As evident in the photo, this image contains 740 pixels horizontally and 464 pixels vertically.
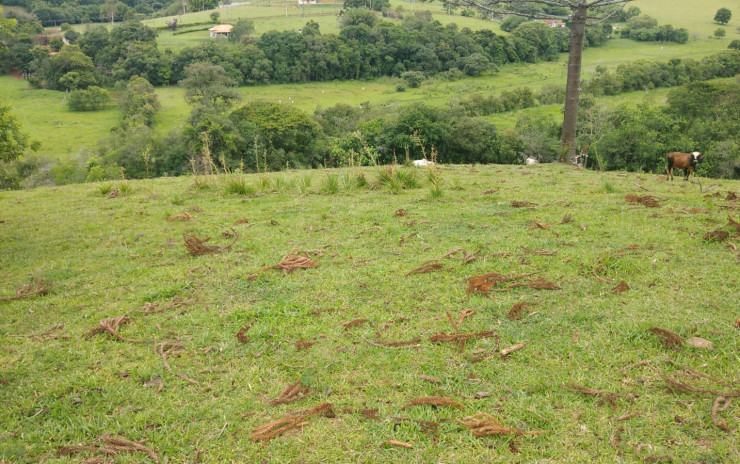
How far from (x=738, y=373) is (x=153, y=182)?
41.8ft

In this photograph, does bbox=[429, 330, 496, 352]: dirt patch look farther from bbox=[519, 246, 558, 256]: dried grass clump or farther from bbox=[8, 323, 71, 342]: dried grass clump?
bbox=[8, 323, 71, 342]: dried grass clump

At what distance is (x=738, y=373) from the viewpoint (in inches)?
127

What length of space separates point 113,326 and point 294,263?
2.08 meters

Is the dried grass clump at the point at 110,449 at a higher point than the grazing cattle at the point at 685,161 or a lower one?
lower

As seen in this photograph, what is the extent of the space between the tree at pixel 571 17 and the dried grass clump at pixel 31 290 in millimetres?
12027

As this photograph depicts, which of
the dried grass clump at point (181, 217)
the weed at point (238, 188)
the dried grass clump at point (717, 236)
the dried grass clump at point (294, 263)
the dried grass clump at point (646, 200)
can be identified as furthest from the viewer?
the weed at point (238, 188)

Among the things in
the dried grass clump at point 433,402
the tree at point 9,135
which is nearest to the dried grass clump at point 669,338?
the dried grass clump at point 433,402

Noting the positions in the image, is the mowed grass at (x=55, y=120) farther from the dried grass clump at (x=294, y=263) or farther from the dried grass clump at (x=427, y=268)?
the dried grass clump at (x=427, y=268)

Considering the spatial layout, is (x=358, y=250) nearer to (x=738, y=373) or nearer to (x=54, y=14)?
(x=738, y=373)

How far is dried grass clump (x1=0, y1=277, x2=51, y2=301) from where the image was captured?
4.98 m

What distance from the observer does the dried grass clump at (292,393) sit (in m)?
3.23

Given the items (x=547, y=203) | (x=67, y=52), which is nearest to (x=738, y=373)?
(x=547, y=203)

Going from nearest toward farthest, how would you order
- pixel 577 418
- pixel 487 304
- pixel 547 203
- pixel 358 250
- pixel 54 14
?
pixel 577 418, pixel 487 304, pixel 358 250, pixel 547 203, pixel 54 14

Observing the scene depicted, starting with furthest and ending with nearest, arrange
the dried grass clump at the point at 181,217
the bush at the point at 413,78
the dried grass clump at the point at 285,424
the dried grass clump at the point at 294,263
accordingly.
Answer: the bush at the point at 413,78 → the dried grass clump at the point at 181,217 → the dried grass clump at the point at 294,263 → the dried grass clump at the point at 285,424
